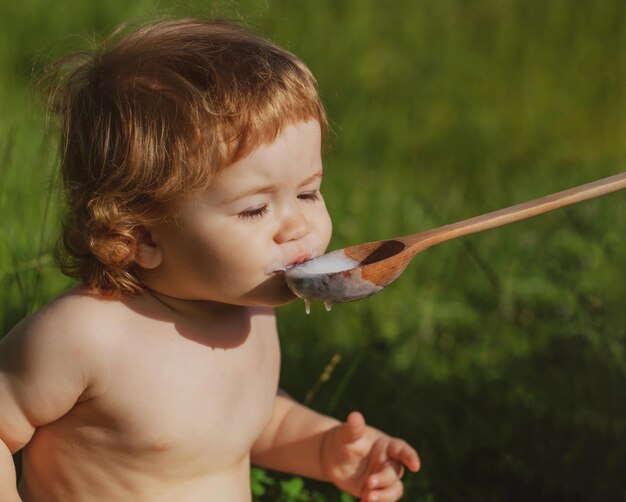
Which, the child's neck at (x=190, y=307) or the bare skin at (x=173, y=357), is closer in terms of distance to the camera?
the bare skin at (x=173, y=357)

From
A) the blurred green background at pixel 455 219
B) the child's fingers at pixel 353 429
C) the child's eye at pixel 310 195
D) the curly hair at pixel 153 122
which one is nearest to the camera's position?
the curly hair at pixel 153 122

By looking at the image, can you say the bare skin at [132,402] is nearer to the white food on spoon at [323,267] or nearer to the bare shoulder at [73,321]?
the bare shoulder at [73,321]

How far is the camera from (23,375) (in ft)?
6.12

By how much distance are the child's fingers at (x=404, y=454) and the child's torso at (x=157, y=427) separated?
0.29 meters

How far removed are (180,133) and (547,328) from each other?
1.48m

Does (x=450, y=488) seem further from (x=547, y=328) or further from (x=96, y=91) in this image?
(x=96, y=91)

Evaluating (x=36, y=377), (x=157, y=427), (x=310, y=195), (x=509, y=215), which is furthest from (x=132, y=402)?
(x=509, y=215)

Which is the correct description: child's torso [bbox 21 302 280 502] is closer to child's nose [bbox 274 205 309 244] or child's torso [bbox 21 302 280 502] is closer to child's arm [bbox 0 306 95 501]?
child's arm [bbox 0 306 95 501]

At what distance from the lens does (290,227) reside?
191 centimetres

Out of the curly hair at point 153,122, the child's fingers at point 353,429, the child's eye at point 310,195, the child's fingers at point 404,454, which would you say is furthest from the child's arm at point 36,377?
the child's fingers at point 404,454

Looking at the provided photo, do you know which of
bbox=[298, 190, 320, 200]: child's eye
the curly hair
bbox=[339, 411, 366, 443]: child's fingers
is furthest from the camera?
bbox=[339, 411, 366, 443]: child's fingers

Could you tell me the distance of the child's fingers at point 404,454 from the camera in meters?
2.22

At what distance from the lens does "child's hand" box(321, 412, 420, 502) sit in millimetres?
2246

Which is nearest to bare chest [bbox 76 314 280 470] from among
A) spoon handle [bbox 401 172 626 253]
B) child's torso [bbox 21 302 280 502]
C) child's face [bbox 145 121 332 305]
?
child's torso [bbox 21 302 280 502]
